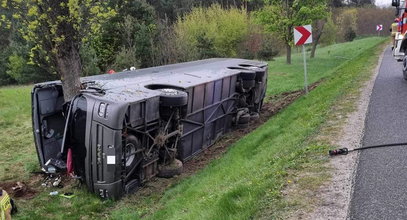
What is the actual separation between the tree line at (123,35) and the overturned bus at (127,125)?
78 centimetres

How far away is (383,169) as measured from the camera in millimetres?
4707

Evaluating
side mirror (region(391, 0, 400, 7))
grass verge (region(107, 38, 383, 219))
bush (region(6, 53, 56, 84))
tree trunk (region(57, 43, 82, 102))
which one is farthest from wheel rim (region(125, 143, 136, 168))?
bush (region(6, 53, 56, 84))

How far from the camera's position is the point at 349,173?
4.62 meters

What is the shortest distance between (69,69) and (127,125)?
7.80ft

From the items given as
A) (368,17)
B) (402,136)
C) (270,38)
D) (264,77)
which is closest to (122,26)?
(270,38)

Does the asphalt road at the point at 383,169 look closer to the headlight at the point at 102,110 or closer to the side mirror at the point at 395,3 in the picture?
the headlight at the point at 102,110

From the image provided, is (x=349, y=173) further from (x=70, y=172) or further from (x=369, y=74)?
(x=369, y=74)

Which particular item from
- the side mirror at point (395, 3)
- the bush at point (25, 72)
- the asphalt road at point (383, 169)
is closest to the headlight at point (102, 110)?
the asphalt road at point (383, 169)

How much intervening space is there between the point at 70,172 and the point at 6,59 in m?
35.9

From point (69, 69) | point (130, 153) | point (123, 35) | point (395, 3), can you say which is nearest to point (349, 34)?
point (123, 35)

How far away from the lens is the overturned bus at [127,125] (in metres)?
6.33

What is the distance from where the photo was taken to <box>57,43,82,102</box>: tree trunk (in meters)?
7.88

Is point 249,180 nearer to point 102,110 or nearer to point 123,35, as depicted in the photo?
point 102,110

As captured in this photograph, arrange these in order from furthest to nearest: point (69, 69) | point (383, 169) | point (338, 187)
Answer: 1. point (69, 69)
2. point (383, 169)
3. point (338, 187)
